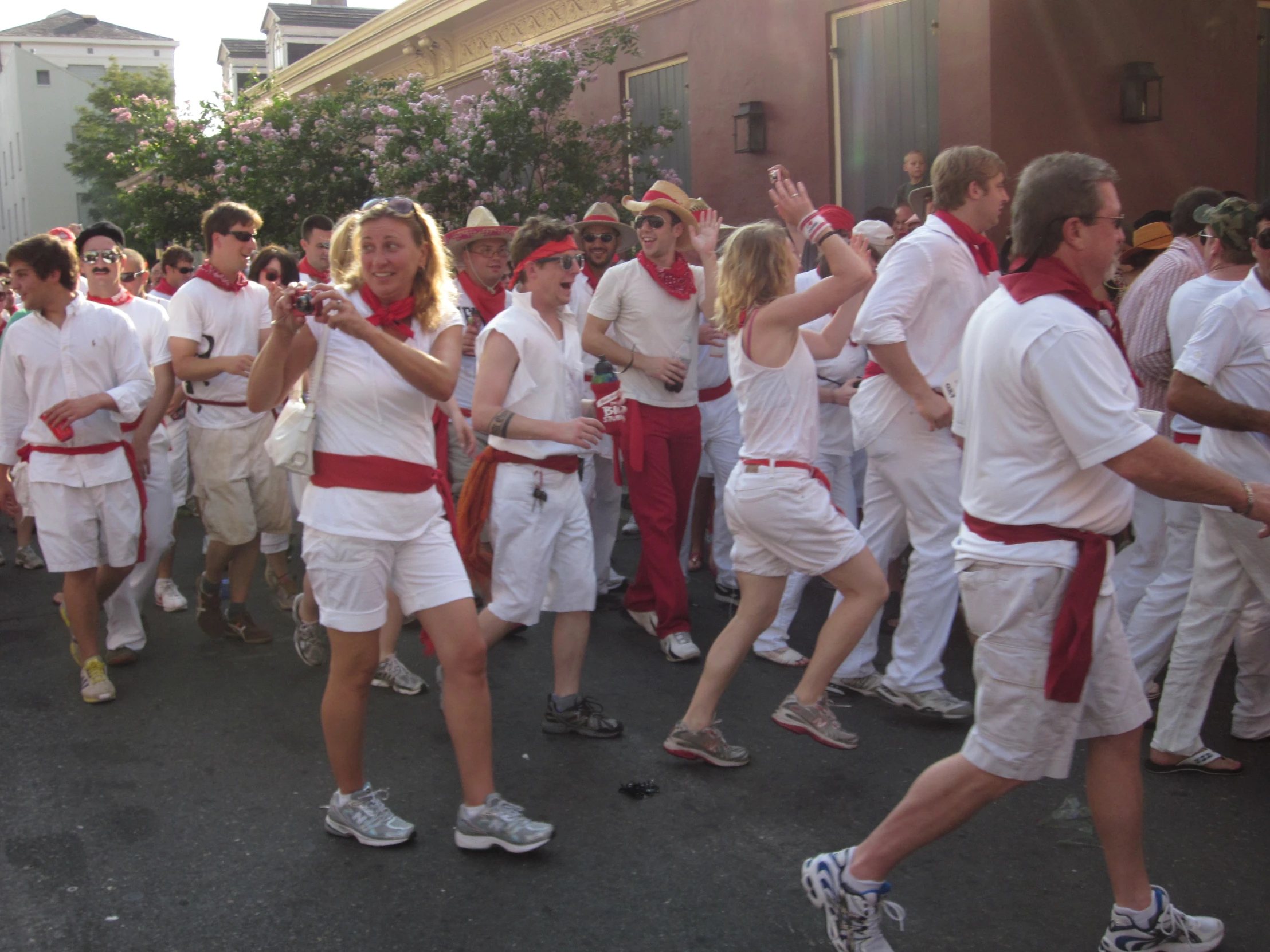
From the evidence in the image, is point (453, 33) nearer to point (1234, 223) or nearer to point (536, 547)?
point (536, 547)

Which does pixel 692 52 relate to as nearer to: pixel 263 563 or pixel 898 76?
pixel 898 76

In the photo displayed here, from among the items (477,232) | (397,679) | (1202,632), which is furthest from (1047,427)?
(477,232)

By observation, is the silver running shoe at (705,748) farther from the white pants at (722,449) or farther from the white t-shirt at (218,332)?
the white t-shirt at (218,332)

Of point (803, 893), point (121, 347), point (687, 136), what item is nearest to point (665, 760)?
point (803, 893)

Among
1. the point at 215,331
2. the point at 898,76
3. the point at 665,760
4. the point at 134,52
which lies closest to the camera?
the point at 665,760

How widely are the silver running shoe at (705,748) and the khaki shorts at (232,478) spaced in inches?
107

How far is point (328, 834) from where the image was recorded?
395 centimetres

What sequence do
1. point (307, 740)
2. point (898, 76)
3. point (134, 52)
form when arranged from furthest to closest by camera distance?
point (134, 52)
point (898, 76)
point (307, 740)

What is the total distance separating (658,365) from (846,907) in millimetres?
3489

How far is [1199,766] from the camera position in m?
4.22

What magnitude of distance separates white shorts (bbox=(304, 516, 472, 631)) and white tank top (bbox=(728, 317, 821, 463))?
1337mm

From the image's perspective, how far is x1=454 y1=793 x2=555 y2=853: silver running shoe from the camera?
3.72 m

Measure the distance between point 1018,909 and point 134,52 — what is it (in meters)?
76.2

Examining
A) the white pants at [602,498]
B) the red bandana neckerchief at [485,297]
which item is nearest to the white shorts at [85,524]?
the red bandana neckerchief at [485,297]
